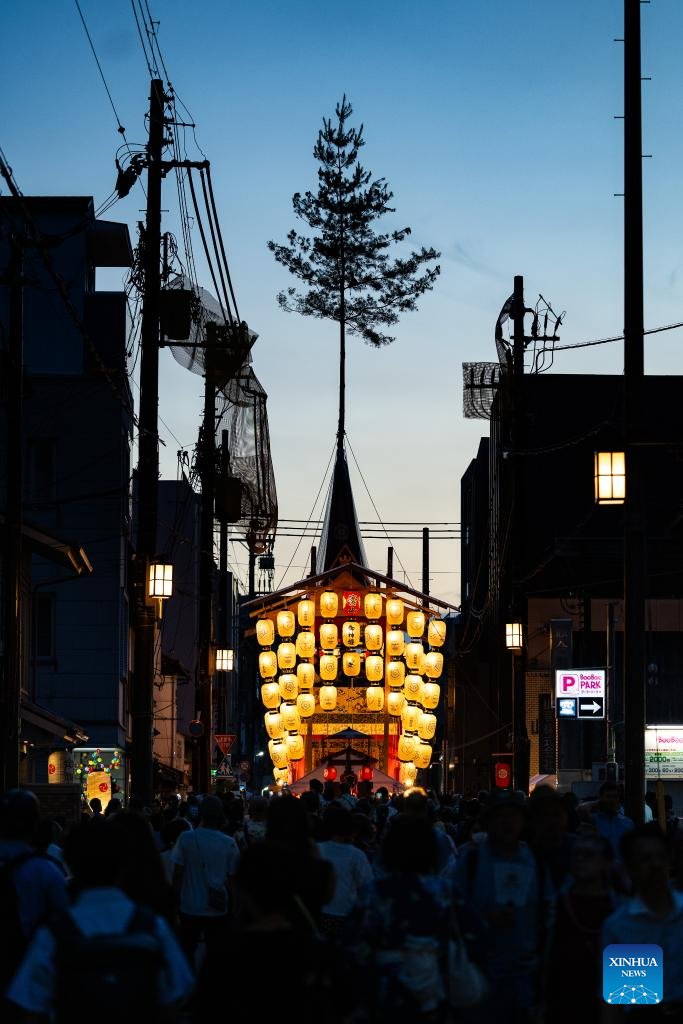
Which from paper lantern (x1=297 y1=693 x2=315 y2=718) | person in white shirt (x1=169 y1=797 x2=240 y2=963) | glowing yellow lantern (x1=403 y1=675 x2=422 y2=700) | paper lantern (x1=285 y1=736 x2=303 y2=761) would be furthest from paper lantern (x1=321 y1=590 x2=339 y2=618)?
person in white shirt (x1=169 y1=797 x2=240 y2=963)

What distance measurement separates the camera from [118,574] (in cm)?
3731

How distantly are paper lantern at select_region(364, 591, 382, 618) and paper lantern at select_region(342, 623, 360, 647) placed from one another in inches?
20.2

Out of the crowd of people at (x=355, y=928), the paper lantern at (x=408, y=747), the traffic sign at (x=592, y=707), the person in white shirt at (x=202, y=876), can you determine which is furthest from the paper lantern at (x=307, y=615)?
the crowd of people at (x=355, y=928)

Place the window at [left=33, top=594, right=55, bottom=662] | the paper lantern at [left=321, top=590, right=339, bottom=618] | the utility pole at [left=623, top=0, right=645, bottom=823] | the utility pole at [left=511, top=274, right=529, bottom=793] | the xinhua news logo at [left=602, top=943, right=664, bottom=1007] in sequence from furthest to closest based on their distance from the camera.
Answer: the paper lantern at [left=321, top=590, right=339, bottom=618], the window at [left=33, top=594, right=55, bottom=662], the utility pole at [left=511, top=274, right=529, bottom=793], the utility pole at [left=623, top=0, right=645, bottom=823], the xinhua news logo at [left=602, top=943, right=664, bottom=1007]

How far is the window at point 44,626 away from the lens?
122ft

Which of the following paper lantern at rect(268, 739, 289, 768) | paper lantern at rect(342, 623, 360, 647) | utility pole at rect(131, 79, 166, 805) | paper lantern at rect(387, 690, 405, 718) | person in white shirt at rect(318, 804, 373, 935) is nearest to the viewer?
person in white shirt at rect(318, 804, 373, 935)

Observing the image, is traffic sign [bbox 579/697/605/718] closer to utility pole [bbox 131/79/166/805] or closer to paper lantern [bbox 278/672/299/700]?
utility pole [bbox 131/79/166/805]

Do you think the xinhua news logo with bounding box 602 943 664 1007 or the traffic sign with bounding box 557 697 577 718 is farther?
the traffic sign with bounding box 557 697 577 718

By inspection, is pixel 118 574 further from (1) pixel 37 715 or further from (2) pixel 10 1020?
(2) pixel 10 1020

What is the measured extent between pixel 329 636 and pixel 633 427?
26543 mm

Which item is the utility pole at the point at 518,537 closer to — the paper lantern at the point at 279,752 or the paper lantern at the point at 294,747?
the paper lantern at the point at 294,747

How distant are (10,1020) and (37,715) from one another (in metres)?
23.1

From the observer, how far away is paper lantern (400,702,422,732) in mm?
43750

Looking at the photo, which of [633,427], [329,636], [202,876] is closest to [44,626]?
[329,636]
